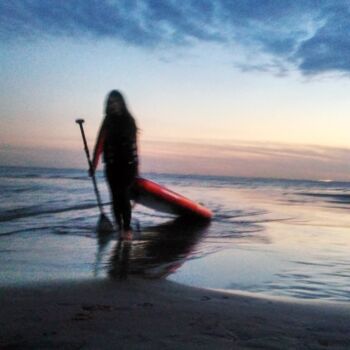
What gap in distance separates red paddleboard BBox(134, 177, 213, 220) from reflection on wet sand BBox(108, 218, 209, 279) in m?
0.73

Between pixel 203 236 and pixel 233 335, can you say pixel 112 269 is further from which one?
pixel 203 236

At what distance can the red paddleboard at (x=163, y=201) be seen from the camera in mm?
8180

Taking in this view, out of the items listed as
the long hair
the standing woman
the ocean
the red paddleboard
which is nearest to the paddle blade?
the ocean

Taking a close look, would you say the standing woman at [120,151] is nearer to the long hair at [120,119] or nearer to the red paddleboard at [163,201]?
the long hair at [120,119]

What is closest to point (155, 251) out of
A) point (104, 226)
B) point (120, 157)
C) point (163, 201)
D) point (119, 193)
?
point (119, 193)

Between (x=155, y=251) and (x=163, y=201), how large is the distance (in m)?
3.55

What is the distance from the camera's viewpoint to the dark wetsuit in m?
5.45

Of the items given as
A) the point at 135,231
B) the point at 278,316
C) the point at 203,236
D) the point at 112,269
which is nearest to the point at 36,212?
the point at 135,231

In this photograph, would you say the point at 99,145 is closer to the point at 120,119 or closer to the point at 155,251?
the point at 120,119

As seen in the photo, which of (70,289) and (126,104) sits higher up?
(126,104)

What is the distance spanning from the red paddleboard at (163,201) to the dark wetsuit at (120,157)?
2460 mm

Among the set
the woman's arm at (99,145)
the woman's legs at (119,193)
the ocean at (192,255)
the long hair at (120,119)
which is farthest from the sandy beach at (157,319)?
the woman's arm at (99,145)

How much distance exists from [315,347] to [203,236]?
4.85 meters

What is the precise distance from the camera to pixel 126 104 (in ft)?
18.0
